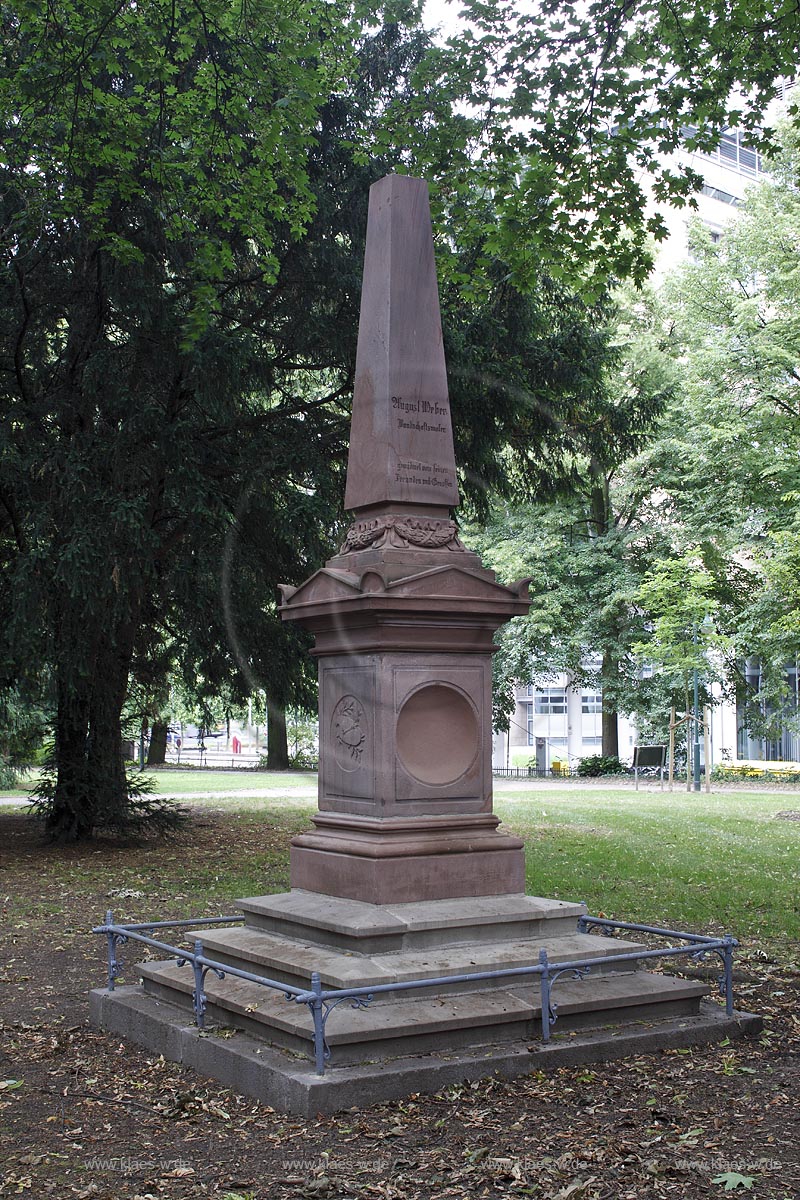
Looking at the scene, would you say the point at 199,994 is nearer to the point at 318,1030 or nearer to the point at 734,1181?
the point at 318,1030

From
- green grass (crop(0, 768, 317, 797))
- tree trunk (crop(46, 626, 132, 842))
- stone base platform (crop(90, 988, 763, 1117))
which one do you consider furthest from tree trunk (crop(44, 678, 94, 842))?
stone base platform (crop(90, 988, 763, 1117))

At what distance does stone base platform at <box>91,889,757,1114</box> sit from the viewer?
237 inches

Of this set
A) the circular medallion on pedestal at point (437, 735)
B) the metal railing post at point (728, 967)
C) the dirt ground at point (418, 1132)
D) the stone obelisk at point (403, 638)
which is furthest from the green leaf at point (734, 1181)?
the circular medallion on pedestal at point (437, 735)

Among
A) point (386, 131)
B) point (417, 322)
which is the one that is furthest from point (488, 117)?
point (417, 322)

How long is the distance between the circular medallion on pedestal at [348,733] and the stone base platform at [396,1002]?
0.87m

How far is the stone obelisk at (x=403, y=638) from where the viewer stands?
747 centimetres

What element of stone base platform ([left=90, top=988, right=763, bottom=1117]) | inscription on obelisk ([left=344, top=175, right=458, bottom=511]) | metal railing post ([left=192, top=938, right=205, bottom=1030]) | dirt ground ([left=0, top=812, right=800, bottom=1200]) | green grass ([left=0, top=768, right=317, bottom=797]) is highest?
inscription on obelisk ([left=344, top=175, right=458, bottom=511])

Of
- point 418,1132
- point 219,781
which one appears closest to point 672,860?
point 418,1132

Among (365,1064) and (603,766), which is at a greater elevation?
(603,766)

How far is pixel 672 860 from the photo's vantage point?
15312 millimetres

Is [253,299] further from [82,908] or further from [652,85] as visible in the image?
[82,908]

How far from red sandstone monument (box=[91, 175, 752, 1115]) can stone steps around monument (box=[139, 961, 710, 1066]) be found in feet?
0.04

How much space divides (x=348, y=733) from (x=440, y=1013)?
2.02 meters

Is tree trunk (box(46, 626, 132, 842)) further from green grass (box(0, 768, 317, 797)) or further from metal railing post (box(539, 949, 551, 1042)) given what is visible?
metal railing post (box(539, 949, 551, 1042))
